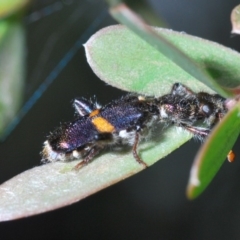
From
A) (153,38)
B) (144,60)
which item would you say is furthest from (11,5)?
(153,38)

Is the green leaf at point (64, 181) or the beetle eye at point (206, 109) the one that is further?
the beetle eye at point (206, 109)

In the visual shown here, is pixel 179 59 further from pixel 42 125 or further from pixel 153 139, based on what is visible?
pixel 42 125

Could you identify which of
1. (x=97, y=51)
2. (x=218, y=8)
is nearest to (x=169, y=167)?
(x=218, y=8)

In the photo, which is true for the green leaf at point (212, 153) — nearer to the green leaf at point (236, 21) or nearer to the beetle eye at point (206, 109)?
the green leaf at point (236, 21)

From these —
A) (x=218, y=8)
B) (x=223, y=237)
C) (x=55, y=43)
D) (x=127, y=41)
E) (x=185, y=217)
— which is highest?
(x=127, y=41)

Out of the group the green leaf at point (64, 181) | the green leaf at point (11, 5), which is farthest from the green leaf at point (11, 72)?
the green leaf at point (64, 181)

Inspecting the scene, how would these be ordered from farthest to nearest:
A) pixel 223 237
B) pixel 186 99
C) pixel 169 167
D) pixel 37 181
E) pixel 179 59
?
pixel 169 167, pixel 223 237, pixel 186 99, pixel 37 181, pixel 179 59

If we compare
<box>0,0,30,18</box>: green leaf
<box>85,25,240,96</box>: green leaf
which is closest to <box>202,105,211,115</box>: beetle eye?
<box>85,25,240,96</box>: green leaf
